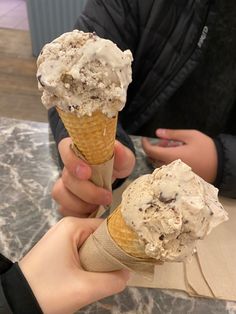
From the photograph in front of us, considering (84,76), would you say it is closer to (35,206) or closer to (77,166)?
(77,166)

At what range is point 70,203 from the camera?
0.64m

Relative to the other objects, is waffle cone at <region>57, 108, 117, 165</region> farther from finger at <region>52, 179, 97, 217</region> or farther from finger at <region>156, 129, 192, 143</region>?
finger at <region>156, 129, 192, 143</region>

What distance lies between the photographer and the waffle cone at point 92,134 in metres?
0.47

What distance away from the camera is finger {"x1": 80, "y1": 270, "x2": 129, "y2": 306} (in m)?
0.49

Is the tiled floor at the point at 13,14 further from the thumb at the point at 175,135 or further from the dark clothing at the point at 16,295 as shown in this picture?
the dark clothing at the point at 16,295

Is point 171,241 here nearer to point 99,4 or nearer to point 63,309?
point 63,309

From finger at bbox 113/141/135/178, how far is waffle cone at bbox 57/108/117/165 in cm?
8

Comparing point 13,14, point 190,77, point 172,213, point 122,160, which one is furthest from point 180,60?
point 13,14

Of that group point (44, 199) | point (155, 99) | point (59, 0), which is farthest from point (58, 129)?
point (59, 0)

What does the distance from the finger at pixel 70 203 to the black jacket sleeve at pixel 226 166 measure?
0.29 m

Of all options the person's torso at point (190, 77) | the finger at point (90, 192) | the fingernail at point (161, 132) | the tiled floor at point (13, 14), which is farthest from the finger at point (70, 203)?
the tiled floor at point (13, 14)

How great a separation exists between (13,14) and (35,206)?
279 cm

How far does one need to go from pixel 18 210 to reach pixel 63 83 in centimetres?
34

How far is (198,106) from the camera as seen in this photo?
1024mm
